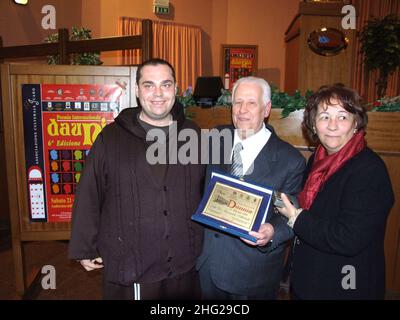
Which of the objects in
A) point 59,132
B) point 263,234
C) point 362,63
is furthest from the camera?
point 362,63

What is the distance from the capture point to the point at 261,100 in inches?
64.9

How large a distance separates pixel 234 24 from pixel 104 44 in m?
5.80

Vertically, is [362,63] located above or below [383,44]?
below

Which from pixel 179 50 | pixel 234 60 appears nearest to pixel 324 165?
pixel 179 50

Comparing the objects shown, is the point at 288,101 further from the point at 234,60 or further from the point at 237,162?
the point at 234,60

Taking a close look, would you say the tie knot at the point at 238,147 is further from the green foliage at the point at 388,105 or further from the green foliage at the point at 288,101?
the green foliage at the point at 388,105

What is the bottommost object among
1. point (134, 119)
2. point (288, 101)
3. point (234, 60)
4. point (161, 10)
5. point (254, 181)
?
point (254, 181)

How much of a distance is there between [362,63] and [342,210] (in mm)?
6992

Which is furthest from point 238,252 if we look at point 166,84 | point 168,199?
point 166,84

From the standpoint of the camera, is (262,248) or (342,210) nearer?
(342,210)

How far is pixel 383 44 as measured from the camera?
233 inches

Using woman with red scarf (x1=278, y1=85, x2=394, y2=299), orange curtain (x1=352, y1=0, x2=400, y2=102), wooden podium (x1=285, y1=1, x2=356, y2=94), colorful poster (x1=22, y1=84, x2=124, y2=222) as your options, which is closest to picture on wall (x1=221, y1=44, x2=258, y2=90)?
orange curtain (x1=352, y1=0, x2=400, y2=102)

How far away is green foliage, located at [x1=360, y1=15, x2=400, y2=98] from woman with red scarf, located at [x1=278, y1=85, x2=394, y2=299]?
5.49 metres

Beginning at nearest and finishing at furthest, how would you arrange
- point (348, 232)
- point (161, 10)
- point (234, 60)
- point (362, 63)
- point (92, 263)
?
point (348, 232) < point (92, 263) < point (161, 10) < point (362, 63) < point (234, 60)
